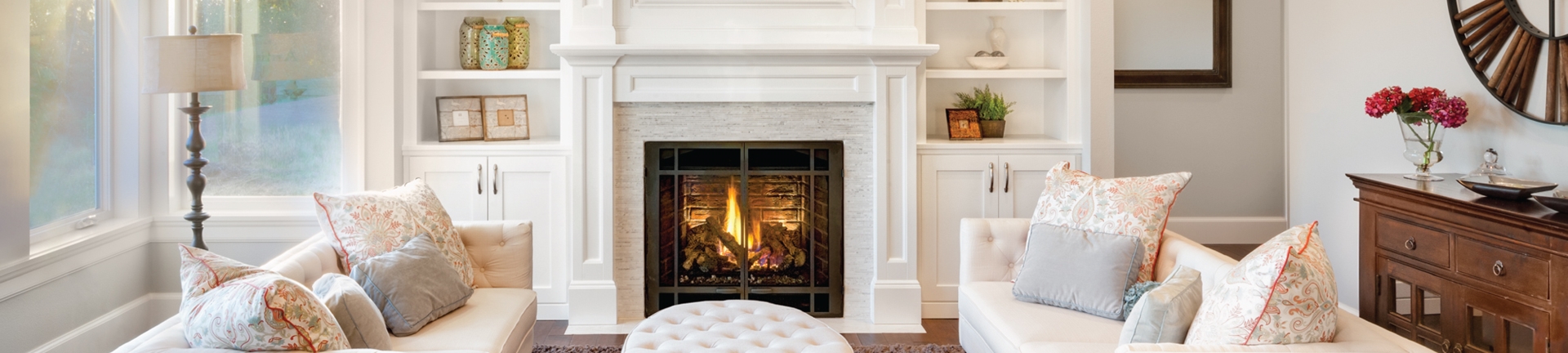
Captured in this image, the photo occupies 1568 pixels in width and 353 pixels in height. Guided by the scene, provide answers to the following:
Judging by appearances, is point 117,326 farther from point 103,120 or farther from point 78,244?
point 103,120

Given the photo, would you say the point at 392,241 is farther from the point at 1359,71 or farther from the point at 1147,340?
the point at 1359,71

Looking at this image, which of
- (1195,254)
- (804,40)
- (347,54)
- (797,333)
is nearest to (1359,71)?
(1195,254)

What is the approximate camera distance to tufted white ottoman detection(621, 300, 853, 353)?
2.60 metres

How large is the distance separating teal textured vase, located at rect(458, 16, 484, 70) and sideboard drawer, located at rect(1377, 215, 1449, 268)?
11.3ft

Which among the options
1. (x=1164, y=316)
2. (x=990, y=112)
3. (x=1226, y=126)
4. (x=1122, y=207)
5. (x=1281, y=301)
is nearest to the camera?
(x=1281, y=301)

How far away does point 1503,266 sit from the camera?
2.70 meters

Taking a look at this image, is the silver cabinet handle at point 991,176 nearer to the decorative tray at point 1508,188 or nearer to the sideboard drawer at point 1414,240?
the sideboard drawer at point 1414,240

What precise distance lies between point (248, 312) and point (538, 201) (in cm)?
234

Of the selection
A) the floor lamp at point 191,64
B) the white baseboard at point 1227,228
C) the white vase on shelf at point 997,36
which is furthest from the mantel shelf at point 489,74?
the white baseboard at point 1227,228

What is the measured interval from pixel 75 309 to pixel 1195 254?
3527 millimetres

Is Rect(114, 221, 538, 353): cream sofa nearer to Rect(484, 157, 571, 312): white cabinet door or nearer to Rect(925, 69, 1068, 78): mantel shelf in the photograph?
Rect(484, 157, 571, 312): white cabinet door

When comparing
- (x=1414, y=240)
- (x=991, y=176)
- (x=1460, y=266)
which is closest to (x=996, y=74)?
(x=991, y=176)

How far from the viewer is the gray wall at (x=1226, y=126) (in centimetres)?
588

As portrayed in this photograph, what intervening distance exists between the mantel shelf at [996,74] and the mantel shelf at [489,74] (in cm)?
158
